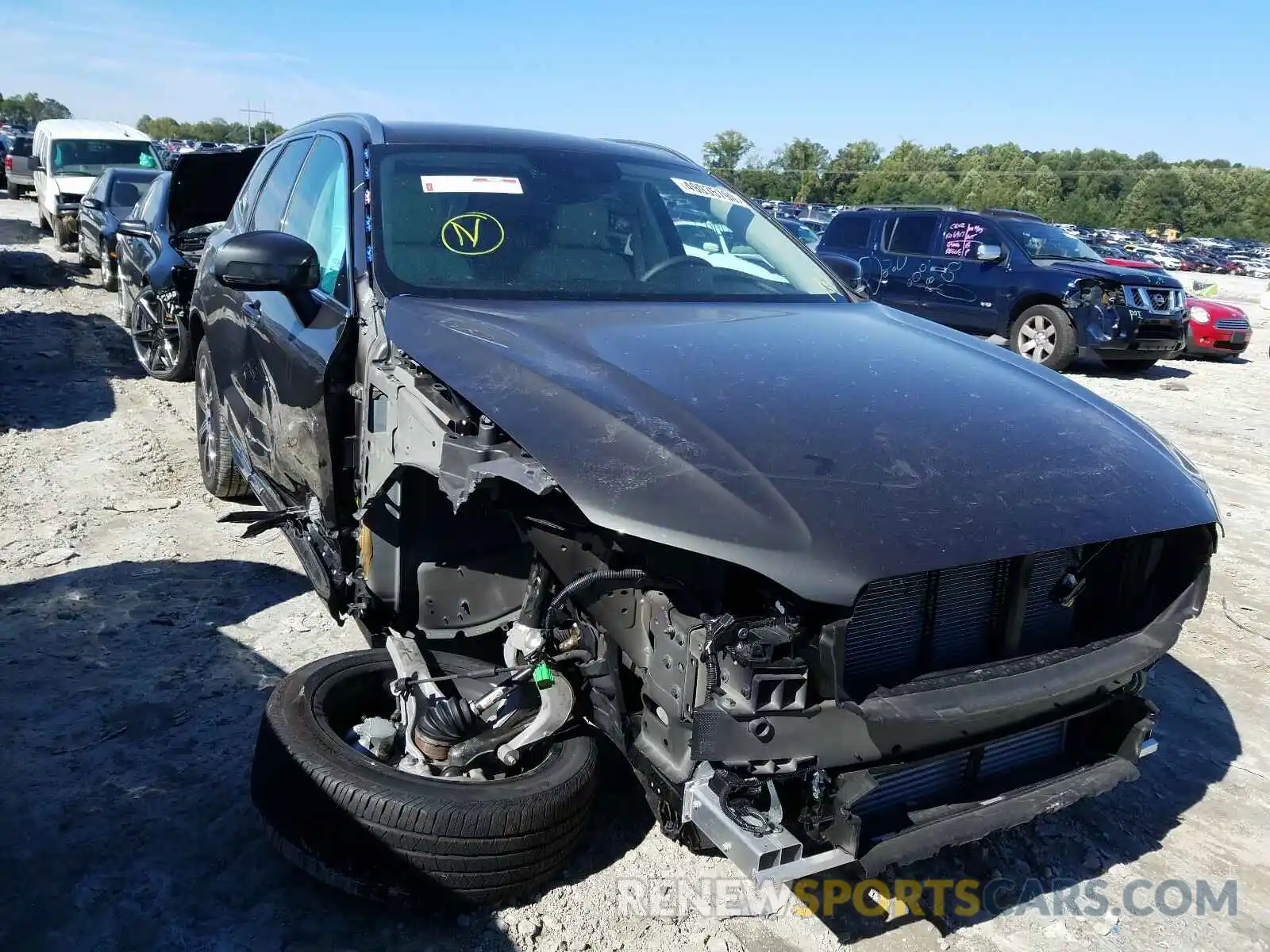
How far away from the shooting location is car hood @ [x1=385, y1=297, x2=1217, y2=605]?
205 centimetres

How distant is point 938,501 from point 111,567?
3806 mm

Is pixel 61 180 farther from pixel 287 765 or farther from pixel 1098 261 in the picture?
pixel 287 765

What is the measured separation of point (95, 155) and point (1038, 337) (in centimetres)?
1512

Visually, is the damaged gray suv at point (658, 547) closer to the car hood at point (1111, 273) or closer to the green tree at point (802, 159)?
the car hood at point (1111, 273)

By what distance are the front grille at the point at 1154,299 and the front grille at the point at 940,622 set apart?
1025 cm

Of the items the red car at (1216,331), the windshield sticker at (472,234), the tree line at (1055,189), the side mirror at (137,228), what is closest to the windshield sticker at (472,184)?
the windshield sticker at (472,234)

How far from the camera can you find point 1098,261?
12.8 meters

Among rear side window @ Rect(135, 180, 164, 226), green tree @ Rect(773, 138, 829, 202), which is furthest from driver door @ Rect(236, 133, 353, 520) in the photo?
green tree @ Rect(773, 138, 829, 202)

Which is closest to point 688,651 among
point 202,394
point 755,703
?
point 755,703

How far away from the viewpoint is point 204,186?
8.01m

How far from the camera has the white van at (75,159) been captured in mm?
16266

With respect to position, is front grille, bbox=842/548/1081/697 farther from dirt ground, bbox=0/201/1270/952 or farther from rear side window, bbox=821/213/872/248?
rear side window, bbox=821/213/872/248

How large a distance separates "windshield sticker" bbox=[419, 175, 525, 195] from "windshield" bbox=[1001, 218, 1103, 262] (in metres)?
10.1

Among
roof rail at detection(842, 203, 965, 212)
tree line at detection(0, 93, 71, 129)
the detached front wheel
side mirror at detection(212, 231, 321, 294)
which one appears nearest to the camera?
the detached front wheel
